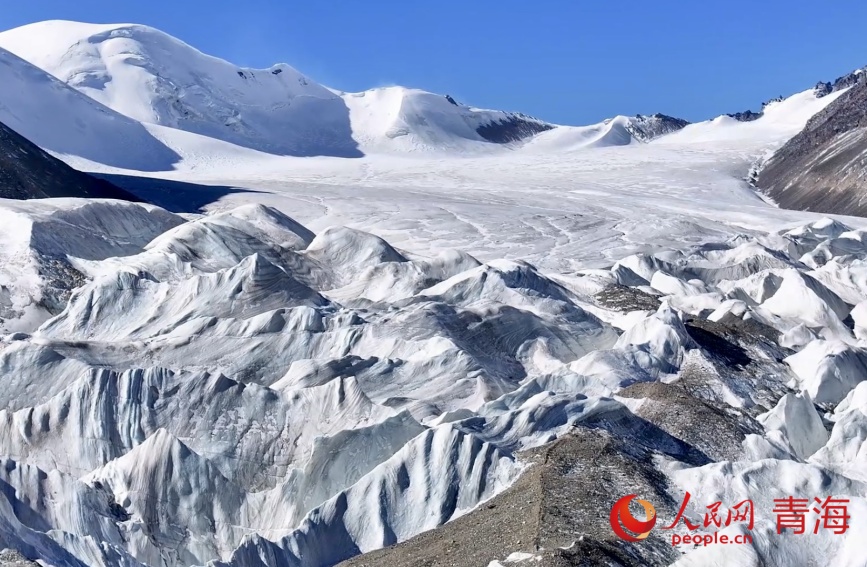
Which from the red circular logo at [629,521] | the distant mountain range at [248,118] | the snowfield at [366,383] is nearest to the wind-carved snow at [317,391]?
the snowfield at [366,383]

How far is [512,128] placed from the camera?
5428 inches

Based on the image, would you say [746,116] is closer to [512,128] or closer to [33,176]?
[512,128]

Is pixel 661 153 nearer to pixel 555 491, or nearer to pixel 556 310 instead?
pixel 556 310

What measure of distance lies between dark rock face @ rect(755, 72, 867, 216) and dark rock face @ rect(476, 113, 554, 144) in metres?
35.6

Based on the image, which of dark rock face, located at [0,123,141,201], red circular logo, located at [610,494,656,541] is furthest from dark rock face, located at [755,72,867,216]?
red circular logo, located at [610,494,656,541]

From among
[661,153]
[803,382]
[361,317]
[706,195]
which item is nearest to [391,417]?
[361,317]

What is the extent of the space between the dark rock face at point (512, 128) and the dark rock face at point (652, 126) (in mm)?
10250

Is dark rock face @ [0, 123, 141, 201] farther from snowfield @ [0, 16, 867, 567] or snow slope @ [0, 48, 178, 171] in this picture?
snow slope @ [0, 48, 178, 171]

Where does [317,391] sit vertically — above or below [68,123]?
below

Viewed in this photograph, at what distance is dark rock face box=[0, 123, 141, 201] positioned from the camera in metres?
48.0

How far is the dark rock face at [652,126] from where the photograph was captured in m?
142

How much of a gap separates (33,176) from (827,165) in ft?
196

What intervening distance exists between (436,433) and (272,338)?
329 inches

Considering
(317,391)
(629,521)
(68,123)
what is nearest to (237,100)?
(68,123)
